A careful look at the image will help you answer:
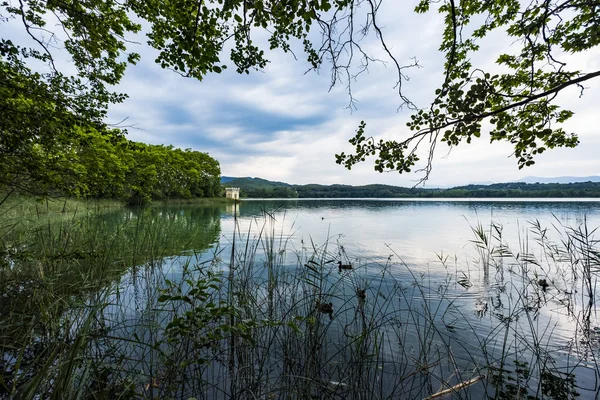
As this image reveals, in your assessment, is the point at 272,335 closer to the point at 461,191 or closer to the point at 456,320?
the point at 456,320

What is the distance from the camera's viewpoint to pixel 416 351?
3617mm

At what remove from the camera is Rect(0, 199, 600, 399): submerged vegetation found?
6.86 feet

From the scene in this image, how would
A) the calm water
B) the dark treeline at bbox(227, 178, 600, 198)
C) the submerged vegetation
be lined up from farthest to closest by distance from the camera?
1. the dark treeline at bbox(227, 178, 600, 198)
2. the calm water
3. the submerged vegetation

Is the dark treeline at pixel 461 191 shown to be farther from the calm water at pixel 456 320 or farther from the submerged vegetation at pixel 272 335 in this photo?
the submerged vegetation at pixel 272 335

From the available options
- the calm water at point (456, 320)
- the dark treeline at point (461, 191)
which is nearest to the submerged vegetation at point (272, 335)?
the calm water at point (456, 320)

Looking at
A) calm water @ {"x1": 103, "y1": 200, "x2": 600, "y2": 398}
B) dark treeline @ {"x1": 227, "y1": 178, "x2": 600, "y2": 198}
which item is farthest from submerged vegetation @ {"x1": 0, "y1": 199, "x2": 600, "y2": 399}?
dark treeline @ {"x1": 227, "y1": 178, "x2": 600, "y2": 198}

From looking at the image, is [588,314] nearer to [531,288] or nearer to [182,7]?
[531,288]

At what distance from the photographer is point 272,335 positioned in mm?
3604

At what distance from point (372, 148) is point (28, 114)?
5210 mm

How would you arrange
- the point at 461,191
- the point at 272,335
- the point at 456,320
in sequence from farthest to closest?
the point at 461,191
the point at 456,320
the point at 272,335

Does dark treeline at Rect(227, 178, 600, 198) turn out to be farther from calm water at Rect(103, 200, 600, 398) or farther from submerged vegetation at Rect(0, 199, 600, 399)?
submerged vegetation at Rect(0, 199, 600, 399)

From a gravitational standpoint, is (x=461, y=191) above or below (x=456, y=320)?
above

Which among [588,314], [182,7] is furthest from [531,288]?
[182,7]

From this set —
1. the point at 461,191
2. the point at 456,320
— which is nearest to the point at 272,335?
the point at 456,320
